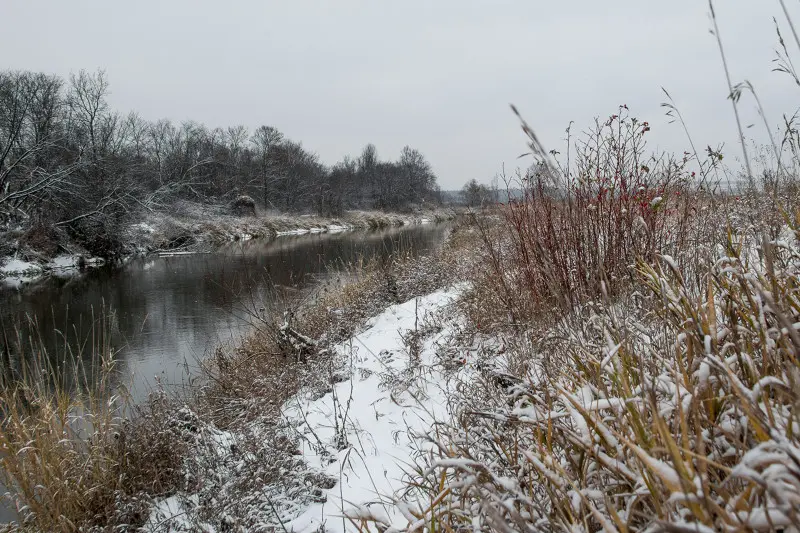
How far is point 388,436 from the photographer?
320 cm

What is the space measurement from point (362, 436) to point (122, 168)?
2745 cm

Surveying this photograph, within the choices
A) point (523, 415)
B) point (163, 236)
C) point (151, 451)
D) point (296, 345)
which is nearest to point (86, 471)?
point (151, 451)

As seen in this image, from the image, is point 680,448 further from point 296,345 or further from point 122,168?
point 122,168

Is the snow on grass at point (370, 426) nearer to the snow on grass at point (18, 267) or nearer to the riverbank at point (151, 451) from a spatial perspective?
the riverbank at point (151, 451)

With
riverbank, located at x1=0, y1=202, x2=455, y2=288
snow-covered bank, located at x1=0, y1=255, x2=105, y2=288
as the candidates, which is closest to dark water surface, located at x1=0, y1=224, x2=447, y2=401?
snow-covered bank, located at x1=0, y1=255, x2=105, y2=288

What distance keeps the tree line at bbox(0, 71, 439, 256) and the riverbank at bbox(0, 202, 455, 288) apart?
1.14 metres

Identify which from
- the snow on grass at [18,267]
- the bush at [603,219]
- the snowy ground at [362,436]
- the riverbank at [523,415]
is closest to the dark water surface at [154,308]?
the riverbank at [523,415]

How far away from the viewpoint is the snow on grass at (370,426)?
240cm

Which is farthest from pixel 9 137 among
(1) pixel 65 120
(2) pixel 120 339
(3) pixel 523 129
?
(3) pixel 523 129

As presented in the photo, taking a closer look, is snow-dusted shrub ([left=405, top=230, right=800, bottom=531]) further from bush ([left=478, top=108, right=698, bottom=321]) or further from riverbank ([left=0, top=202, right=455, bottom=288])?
riverbank ([left=0, top=202, right=455, bottom=288])

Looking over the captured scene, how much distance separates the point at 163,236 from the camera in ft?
80.3

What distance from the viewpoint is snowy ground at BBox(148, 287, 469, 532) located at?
2.36 metres

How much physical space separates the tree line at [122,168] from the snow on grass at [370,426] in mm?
19933

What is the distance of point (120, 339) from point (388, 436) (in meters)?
6.72
